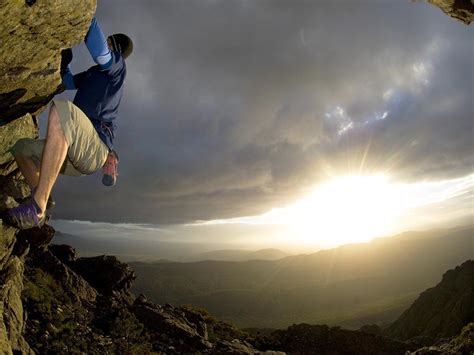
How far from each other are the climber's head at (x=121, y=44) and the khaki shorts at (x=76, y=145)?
4.29 feet

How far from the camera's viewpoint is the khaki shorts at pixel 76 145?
204 inches

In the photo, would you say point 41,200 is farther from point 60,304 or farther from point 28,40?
point 60,304

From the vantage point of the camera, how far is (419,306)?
77.6 m

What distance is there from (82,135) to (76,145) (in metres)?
0.19

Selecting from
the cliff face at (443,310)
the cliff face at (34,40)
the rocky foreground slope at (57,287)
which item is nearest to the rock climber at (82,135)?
the cliff face at (34,40)

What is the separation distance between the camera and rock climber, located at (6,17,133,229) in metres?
5.20

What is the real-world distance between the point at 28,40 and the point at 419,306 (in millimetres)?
91361

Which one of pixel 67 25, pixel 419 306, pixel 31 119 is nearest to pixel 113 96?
pixel 67 25

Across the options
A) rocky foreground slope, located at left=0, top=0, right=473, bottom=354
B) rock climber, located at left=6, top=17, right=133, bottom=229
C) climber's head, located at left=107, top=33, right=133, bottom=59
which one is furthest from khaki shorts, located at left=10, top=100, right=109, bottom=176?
rocky foreground slope, located at left=0, top=0, right=473, bottom=354

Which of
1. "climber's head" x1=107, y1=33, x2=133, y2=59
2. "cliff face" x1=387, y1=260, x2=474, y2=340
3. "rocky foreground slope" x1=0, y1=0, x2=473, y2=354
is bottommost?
"cliff face" x1=387, y1=260, x2=474, y2=340

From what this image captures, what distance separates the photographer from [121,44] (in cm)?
586

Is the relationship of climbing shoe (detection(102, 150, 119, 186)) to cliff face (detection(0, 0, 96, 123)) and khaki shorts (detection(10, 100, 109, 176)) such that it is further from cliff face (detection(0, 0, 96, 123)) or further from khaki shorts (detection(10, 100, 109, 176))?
cliff face (detection(0, 0, 96, 123))

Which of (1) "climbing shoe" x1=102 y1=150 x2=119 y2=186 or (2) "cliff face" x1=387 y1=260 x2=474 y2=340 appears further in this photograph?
(2) "cliff face" x1=387 y1=260 x2=474 y2=340

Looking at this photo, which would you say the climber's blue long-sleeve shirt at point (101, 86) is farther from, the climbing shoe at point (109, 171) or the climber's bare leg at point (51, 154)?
the climber's bare leg at point (51, 154)
